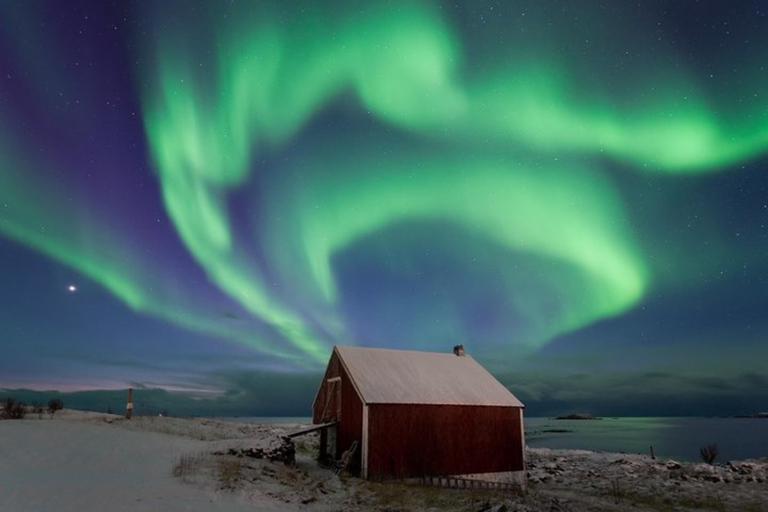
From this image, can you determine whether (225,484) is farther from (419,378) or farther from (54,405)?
(54,405)

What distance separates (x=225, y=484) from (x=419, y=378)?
14.8 m

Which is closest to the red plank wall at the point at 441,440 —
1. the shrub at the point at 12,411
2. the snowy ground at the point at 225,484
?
the snowy ground at the point at 225,484

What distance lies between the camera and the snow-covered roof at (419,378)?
25.5 meters

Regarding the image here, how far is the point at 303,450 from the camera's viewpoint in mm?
35000

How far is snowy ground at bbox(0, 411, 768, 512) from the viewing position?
1266 cm

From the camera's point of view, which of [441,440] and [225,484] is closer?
[225,484]

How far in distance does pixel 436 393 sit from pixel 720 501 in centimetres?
1449

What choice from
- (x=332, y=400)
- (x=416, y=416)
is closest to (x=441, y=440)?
(x=416, y=416)

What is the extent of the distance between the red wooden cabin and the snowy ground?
183 cm

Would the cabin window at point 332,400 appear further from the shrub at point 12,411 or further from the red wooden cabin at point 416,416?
the shrub at point 12,411

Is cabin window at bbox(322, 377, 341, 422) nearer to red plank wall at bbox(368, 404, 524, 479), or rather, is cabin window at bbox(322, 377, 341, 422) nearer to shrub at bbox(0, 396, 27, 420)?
red plank wall at bbox(368, 404, 524, 479)

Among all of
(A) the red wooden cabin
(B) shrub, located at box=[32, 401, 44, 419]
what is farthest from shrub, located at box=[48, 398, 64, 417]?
(A) the red wooden cabin

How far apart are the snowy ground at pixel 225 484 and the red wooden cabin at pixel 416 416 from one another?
1.83 metres

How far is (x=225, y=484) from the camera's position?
14.8m
